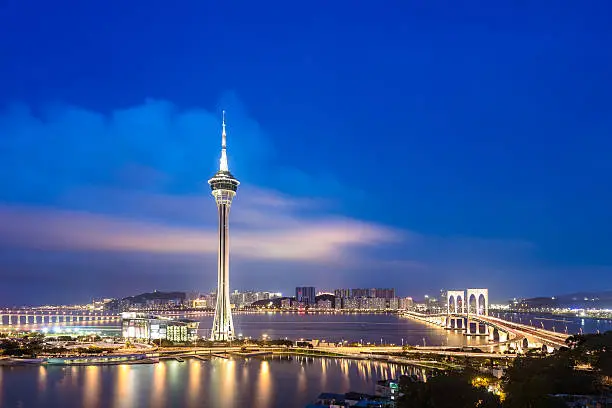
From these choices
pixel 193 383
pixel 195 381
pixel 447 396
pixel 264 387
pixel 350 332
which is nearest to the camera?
pixel 447 396

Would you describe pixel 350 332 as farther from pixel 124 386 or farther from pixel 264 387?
pixel 124 386

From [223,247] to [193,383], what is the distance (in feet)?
49.0

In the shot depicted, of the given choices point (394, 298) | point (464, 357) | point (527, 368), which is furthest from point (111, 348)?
point (394, 298)

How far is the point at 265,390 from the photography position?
17672 millimetres

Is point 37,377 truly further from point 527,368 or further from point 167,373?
point 527,368

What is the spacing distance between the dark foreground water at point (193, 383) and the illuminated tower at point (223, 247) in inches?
281

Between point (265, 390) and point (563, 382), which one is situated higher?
point (563, 382)

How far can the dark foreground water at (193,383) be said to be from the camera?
634 inches

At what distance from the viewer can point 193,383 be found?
61.3 ft

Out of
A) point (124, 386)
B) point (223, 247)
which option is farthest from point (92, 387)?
point (223, 247)

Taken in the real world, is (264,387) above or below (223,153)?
below

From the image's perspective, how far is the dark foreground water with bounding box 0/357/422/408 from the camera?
1609cm

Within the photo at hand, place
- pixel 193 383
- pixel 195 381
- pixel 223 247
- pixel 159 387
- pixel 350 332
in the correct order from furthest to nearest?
pixel 350 332 < pixel 223 247 < pixel 195 381 < pixel 193 383 < pixel 159 387

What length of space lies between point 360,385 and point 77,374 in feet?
32.7
